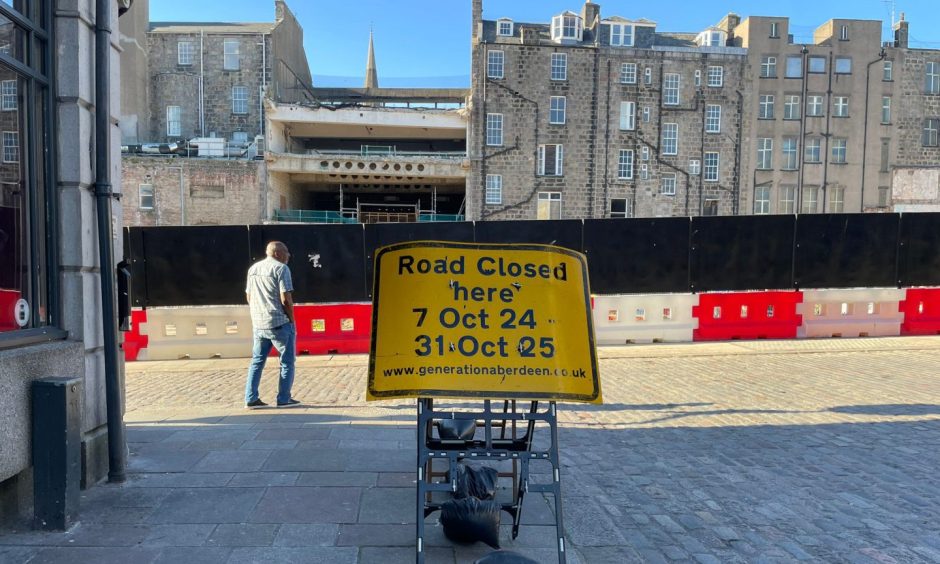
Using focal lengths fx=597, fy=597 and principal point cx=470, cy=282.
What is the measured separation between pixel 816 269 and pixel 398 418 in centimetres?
1003

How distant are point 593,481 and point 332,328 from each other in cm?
747

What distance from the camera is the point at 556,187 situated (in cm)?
4006

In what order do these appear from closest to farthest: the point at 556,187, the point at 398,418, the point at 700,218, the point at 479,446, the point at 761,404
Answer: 1. the point at 479,446
2. the point at 398,418
3. the point at 761,404
4. the point at 700,218
5. the point at 556,187

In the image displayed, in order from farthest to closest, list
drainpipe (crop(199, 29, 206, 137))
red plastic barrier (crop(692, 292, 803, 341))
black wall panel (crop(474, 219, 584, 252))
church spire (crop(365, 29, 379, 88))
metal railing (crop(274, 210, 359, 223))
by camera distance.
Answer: church spire (crop(365, 29, 379, 88)), drainpipe (crop(199, 29, 206, 137)), metal railing (crop(274, 210, 359, 223)), red plastic barrier (crop(692, 292, 803, 341)), black wall panel (crop(474, 219, 584, 252))

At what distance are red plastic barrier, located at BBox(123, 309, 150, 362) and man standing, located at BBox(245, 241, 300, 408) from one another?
5129mm

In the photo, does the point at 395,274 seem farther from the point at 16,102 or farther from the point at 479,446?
the point at 16,102

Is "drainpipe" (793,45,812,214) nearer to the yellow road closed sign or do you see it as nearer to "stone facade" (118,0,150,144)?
the yellow road closed sign

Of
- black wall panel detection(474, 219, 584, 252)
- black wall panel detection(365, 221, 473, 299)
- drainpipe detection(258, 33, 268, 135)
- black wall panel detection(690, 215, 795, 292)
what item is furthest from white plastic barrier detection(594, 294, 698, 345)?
drainpipe detection(258, 33, 268, 135)

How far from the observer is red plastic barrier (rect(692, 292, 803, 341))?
12195 millimetres

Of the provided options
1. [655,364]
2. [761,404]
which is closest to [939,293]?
[655,364]

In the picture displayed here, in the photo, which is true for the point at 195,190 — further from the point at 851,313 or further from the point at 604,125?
the point at 851,313

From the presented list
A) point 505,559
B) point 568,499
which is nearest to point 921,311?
point 568,499

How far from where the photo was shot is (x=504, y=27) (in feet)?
135

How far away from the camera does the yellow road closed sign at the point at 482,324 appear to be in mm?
3174
